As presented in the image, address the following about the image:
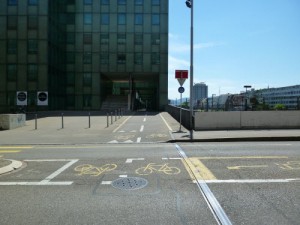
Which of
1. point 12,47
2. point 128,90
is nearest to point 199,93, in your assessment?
point 128,90

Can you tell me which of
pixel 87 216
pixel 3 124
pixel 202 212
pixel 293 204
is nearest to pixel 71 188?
pixel 87 216

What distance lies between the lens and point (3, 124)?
21.9 metres

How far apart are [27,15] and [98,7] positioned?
1245cm

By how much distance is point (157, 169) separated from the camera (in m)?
8.90

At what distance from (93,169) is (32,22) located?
1802 inches

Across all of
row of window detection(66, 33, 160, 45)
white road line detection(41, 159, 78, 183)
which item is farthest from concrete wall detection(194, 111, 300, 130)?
row of window detection(66, 33, 160, 45)

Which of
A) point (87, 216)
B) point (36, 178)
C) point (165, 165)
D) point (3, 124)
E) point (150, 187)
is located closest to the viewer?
point (87, 216)

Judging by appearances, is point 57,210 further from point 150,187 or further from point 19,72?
point 19,72

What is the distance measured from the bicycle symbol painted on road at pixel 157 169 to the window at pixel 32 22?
45.5 metres

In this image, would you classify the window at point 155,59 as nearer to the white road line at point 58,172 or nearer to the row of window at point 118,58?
the row of window at point 118,58

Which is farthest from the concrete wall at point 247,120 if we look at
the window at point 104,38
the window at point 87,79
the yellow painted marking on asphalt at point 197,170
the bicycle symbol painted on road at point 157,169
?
the window at point 104,38

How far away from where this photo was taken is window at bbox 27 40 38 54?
50.1 meters

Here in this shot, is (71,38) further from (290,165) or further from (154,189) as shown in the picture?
(154,189)

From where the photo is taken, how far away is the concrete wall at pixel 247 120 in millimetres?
19891
